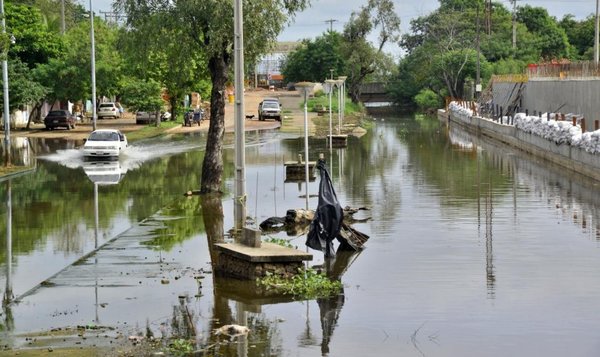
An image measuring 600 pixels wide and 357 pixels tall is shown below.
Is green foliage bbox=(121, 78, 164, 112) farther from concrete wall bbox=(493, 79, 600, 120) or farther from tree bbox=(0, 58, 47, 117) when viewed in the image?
concrete wall bbox=(493, 79, 600, 120)

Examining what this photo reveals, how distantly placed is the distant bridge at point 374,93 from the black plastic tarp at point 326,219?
11146 centimetres

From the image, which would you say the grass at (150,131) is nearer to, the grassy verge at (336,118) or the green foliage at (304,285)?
the grassy verge at (336,118)

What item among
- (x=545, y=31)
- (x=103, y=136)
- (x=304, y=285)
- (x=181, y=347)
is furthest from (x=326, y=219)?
(x=545, y=31)

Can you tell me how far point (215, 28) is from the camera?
29.2m

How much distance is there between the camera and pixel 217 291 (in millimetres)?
16953

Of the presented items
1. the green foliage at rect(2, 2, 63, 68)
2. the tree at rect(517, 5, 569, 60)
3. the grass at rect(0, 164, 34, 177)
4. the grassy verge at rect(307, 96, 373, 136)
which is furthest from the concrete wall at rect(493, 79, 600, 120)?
the tree at rect(517, 5, 569, 60)

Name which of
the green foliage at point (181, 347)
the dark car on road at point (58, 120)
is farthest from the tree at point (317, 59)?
the green foliage at point (181, 347)

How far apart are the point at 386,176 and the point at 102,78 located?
36.5 meters

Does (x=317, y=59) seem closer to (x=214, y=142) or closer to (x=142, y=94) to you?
(x=142, y=94)

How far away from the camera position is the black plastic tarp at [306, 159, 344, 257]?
19719mm

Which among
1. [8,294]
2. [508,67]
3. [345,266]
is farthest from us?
[508,67]

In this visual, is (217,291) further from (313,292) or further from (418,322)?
(418,322)

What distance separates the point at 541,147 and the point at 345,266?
27.9m

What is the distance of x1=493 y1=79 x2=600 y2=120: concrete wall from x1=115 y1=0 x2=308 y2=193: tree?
22.1 m
